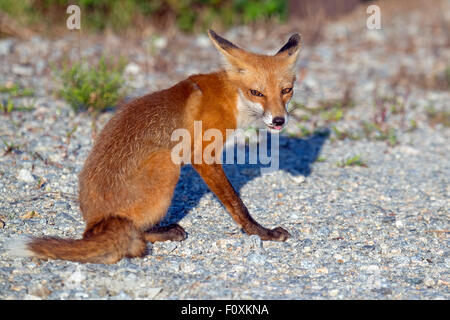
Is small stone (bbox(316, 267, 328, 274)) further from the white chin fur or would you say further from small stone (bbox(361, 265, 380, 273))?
the white chin fur

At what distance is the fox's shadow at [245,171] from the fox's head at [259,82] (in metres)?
0.97

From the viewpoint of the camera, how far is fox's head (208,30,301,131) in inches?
182

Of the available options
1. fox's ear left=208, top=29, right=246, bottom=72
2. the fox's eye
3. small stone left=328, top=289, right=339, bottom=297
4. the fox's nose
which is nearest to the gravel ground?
small stone left=328, top=289, right=339, bottom=297

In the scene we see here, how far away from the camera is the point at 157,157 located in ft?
14.1

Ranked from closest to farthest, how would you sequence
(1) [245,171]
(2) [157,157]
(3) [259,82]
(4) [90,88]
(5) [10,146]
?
(2) [157,157] → (3) [259,82] → (5) [10,146] → (1) [245,171] → (4) [90,88]

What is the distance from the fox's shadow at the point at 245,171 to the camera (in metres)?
5.22

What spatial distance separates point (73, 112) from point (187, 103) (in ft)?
8.68

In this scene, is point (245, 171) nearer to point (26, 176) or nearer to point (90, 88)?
point (90, 88)

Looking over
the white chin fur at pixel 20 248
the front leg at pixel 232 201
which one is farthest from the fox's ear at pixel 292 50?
the white chin fur at pixel 20 248

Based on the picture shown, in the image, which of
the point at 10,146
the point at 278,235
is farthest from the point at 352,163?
the point at 10,146

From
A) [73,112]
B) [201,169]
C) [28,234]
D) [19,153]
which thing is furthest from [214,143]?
[73,112]

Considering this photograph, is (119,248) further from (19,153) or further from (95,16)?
(95,16)

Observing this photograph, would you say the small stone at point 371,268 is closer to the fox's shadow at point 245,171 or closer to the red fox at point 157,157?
the red fox at point 157,157

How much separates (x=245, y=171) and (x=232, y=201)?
1466mm
